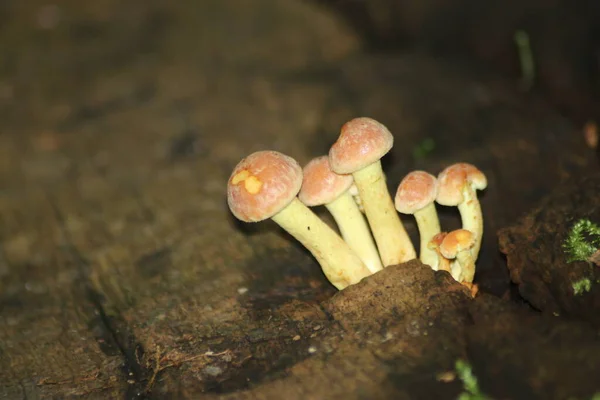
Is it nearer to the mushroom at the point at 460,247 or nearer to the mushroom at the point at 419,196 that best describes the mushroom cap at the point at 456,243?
the mushroom at the point at 460,247

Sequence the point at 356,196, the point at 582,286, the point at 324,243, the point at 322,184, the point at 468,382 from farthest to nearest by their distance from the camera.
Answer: the point at 356,196, the point at 324,243, the point at 322,184, the point at 582,286, the point at 468,382

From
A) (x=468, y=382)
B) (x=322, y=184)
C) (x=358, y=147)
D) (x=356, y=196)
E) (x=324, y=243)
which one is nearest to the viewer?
(x=468, y=382)

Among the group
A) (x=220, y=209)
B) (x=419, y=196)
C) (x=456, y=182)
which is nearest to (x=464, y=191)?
(x=456, y=182)

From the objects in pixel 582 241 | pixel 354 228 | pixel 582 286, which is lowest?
pixel 582 286

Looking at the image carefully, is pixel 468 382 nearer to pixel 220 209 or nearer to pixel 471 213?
pixel 471 213

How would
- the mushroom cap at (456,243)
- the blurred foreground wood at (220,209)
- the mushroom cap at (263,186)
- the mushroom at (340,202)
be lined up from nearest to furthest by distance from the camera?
the blurred foreground wood at (220,209) → the mushroom cap at (263,186) → the mushroom cap at (456,243) → the mushroom at (340,202)

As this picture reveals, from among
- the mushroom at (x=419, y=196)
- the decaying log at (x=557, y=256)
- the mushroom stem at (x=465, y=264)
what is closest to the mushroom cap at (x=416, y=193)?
the mushroom at (x=419, y=196)

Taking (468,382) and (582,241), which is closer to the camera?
(468,382)

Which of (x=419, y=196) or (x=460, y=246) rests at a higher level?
(x=419, y=196)

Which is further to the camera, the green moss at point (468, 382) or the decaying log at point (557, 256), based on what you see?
the decaying log at point (557, 256)
